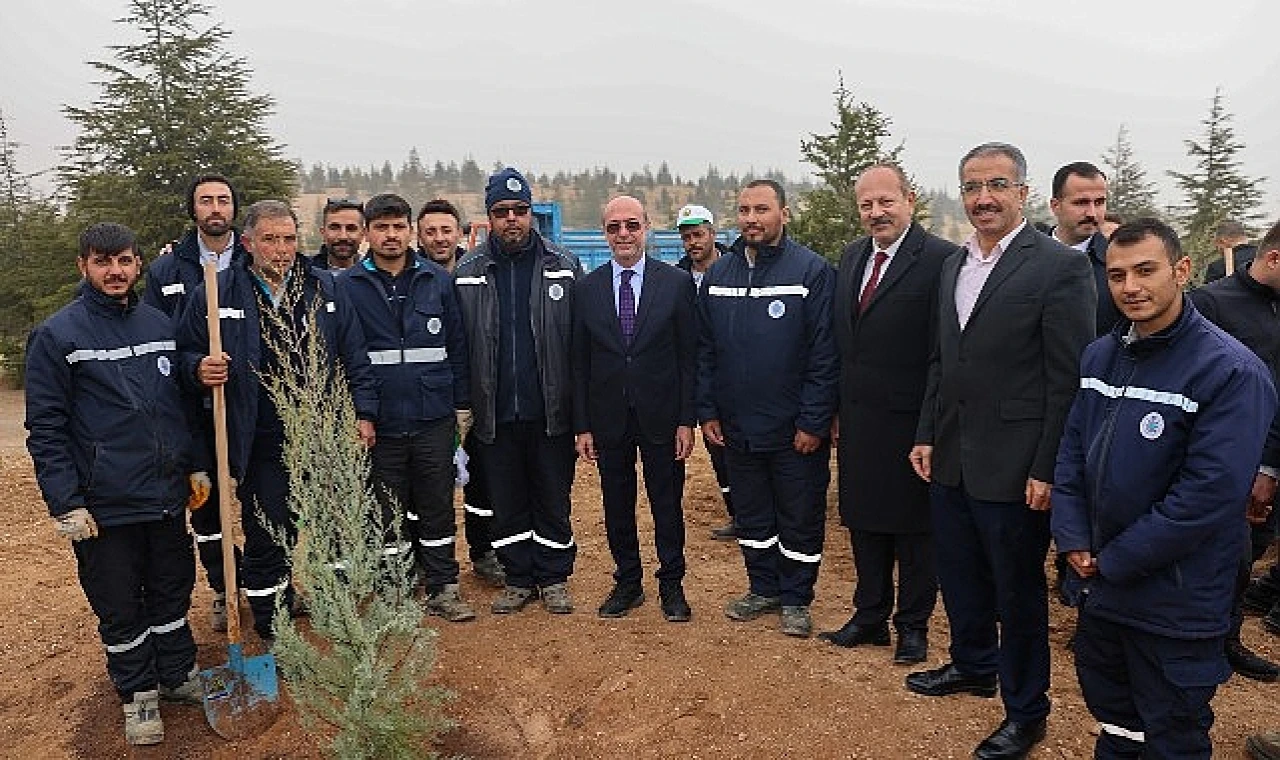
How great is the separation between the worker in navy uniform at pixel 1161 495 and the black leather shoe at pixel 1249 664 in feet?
6.81

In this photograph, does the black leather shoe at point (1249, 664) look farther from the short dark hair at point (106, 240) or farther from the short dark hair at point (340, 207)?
the short dark hair at point (340, 207)

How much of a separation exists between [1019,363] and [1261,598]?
3.50 m

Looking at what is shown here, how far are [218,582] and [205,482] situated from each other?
107cm

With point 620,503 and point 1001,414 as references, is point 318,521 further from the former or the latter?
point 1001,414

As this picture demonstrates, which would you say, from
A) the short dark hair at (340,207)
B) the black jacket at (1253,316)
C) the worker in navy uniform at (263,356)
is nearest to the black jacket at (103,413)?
the worker in navy uniform at (263,356)

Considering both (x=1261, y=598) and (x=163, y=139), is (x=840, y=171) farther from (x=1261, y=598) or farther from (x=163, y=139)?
(x=163, y=139)

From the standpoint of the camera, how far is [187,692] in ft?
14.5

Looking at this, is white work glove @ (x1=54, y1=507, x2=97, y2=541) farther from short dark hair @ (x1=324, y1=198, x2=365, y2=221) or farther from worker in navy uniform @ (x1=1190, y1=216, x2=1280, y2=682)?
worker in navy uniform @ (x1=1190, y1=216, x2=1280, y2=682)

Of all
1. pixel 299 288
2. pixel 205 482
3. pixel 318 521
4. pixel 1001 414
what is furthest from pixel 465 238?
pixel 1001 414

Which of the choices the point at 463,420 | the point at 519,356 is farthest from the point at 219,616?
the point at 519,356

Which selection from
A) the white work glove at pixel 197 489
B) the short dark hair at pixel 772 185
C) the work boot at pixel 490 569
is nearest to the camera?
the white work glove at pixel 197 489

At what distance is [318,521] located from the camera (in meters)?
3.53

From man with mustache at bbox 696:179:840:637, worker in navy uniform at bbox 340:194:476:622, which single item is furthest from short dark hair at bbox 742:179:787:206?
worker in navy uniform at bbox 340:194:476:622

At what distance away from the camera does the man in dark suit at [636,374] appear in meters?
4.95
